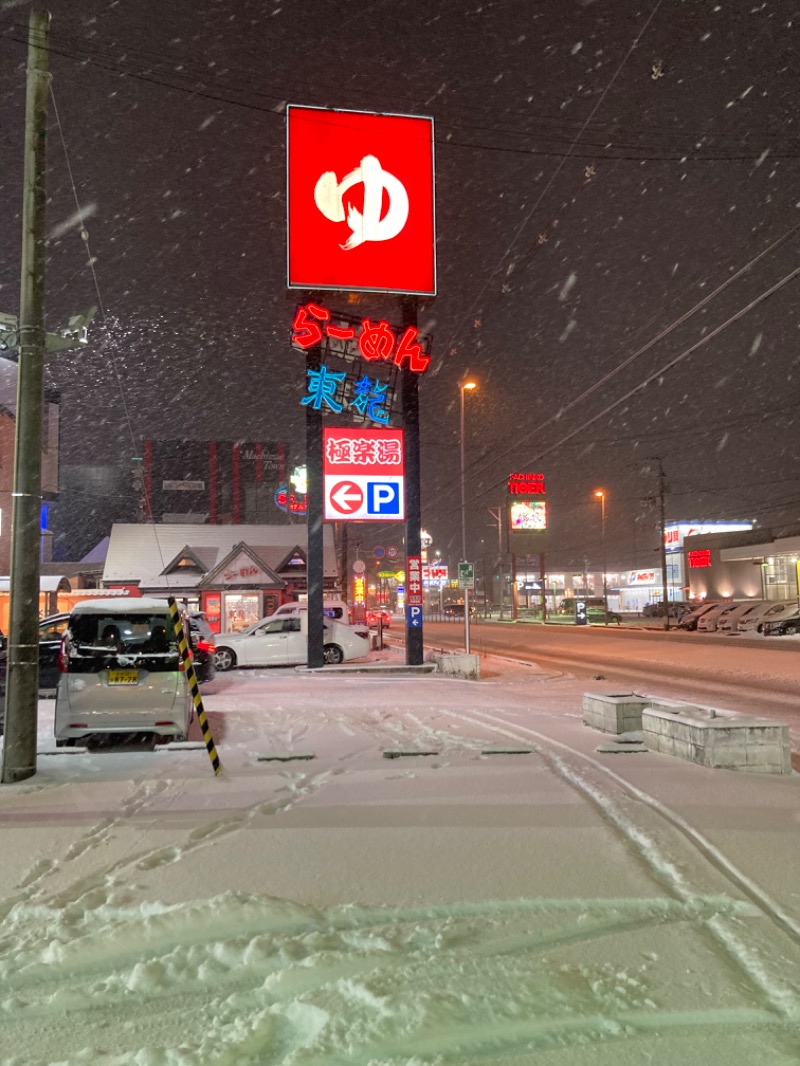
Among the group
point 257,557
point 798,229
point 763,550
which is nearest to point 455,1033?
point 798,229

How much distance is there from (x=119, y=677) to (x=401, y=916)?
6023 millimetres

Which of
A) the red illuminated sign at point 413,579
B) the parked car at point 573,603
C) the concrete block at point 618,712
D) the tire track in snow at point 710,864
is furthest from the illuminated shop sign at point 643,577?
the tire track in snow at point 710,864

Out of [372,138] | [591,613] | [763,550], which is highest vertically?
[372,138]

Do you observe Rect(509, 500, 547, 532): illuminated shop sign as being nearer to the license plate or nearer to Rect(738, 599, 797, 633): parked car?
Rect(738, 599, 797, 633): parked car

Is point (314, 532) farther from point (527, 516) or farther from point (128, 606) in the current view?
point (527, 516)

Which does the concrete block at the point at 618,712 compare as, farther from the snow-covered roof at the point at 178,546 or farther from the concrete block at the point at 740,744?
the snow-covered roof at the point at 178,546

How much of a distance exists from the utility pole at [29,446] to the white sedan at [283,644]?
14.4 metres

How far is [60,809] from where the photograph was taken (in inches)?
263

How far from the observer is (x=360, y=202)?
22359mm

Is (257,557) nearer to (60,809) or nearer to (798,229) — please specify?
(798,229)

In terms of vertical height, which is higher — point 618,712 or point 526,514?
point 526,514

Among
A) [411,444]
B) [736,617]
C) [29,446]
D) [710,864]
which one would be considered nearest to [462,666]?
[411,444]

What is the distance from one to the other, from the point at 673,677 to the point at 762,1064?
1749cm

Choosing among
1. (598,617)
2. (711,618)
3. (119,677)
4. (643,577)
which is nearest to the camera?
(119,677)
